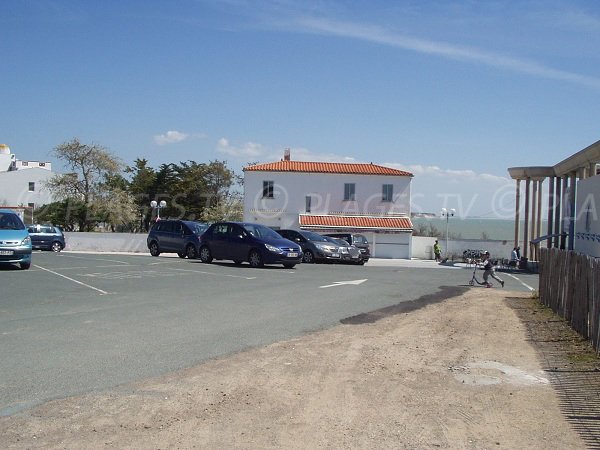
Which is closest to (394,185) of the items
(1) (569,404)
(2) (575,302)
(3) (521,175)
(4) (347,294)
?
(3) (521,175)

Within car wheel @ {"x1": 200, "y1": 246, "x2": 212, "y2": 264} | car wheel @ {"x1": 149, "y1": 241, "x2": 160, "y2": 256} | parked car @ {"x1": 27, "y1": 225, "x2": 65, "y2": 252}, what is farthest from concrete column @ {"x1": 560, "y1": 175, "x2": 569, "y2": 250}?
parked car @ {"x1": 27, "y1": 225, "x2": 65, "y2": 252}

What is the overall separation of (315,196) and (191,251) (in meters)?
24.6

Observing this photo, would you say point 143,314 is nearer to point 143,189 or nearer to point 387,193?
point 387,193

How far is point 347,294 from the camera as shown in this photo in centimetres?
1573

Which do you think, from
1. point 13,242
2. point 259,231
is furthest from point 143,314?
point 259,231

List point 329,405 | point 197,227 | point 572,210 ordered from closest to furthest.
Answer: point 329,405 → point 572,210 → point 197,227

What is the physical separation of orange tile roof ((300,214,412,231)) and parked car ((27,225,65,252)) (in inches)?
717

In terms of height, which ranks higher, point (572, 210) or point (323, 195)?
A: point (323, 195)

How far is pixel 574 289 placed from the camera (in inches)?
450

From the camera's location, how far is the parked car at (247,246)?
75.9 feet

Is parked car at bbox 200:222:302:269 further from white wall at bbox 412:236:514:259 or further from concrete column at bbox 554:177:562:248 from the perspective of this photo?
white wall at bbox 412:236:514:259

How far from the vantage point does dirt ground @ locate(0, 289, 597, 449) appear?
536 cm

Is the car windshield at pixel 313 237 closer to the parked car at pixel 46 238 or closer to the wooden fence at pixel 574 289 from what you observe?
the wooden fence at pixel 574 289

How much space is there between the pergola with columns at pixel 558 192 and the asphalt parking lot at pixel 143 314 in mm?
5633
